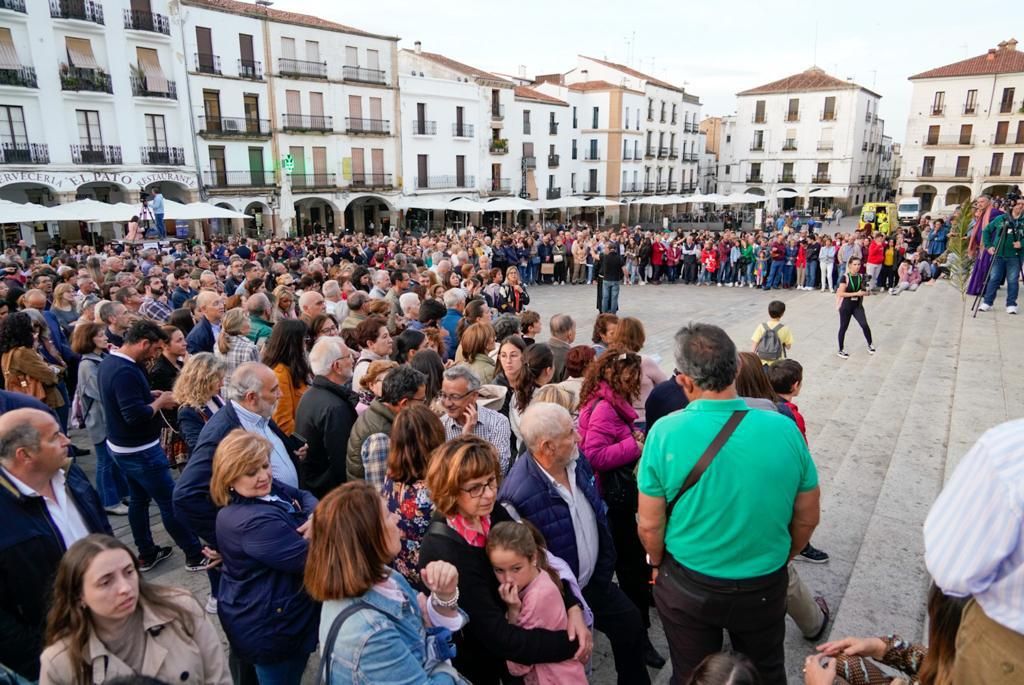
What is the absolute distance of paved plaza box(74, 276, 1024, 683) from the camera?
3590 mm

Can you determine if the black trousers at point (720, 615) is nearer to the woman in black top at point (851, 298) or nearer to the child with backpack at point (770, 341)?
the child with backpack at point (770, 341)

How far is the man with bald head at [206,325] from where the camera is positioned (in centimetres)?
576

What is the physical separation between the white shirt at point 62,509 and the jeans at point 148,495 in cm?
147

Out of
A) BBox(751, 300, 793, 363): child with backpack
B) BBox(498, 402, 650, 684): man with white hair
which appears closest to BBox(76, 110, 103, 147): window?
BBox(751, 300, 793, 363): child with backpack

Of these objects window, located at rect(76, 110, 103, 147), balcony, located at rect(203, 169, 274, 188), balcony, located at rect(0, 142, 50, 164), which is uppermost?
window, located at rect(76, 110, 103, 147)

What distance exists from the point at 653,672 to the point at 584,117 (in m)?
47.3

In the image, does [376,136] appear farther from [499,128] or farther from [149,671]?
[149,671]

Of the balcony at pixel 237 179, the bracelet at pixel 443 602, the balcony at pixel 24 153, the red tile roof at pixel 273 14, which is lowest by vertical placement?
Result: the bracelet at pixel 443 602

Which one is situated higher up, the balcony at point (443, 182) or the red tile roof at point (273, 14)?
the red tile roof at point (273, 14)

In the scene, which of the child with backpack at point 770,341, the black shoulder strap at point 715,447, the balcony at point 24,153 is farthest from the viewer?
the balcony at point 24,153

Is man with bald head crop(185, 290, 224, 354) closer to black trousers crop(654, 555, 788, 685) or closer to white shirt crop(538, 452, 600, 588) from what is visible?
white shirt crop(538, 452, 600, 588)

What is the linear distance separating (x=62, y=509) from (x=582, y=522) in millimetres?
2181

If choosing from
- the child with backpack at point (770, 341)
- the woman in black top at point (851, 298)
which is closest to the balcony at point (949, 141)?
the woman in black top at point (851, 298)

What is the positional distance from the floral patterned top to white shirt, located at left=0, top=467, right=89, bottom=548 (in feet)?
4.07
